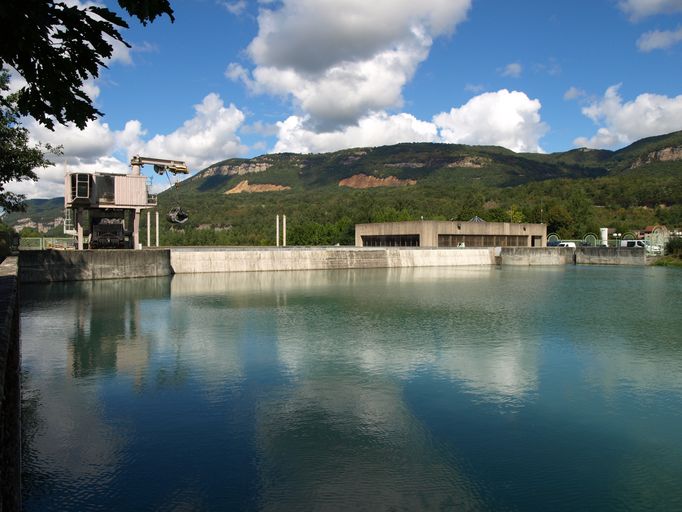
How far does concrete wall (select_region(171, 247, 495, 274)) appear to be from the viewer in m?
49.0

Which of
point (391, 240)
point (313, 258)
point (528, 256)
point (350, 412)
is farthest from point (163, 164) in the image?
point (528, 256)

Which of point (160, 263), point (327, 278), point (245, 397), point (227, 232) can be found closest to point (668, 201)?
point (227, 232)

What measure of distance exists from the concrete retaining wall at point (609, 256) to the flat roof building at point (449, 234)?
7.37m

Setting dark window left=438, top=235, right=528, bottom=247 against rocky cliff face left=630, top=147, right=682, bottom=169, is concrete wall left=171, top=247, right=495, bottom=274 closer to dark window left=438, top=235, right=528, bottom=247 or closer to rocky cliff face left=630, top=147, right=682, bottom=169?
dark window left=438, top=235, right=528, bottom=247

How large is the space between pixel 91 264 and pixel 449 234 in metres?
45.2

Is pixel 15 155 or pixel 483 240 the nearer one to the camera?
pixel 15 155

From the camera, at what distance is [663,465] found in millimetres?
8789

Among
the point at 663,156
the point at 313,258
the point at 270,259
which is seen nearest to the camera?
the point at 270,259

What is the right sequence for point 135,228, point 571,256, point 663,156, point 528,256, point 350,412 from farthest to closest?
1. point 663,156
2. point 571,256
3. point 528,256
4. point 135,228
5. point 350,412

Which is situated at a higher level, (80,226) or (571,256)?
(80,226)

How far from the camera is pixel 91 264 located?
133ft

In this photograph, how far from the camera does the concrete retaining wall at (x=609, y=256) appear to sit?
232ft

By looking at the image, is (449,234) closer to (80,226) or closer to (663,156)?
(80,226)

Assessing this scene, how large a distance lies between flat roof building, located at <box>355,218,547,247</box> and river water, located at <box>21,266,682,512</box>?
46.9m
